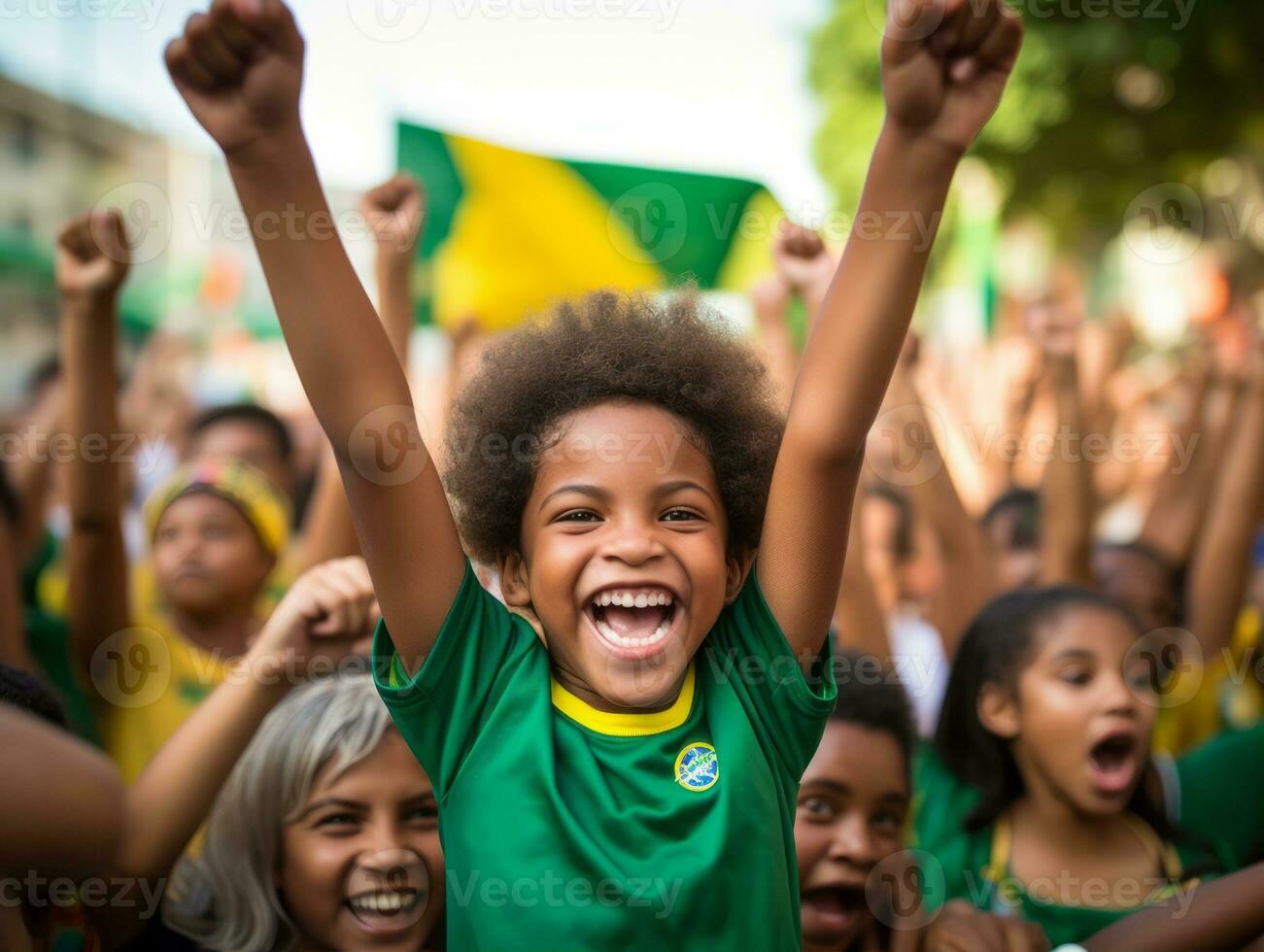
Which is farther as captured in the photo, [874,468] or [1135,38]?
[1135,38]

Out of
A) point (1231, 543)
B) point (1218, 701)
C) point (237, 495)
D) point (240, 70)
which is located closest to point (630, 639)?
point (240, 70)

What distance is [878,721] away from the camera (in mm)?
2877

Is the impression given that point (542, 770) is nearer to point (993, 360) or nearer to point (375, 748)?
point (375, 748)

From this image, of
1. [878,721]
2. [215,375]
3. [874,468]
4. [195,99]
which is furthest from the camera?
[215,375]

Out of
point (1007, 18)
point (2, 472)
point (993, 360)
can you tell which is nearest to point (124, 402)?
point (2, 472)

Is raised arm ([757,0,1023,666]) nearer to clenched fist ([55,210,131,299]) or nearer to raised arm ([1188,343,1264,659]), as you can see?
clenched fist ([55,210,131,299])

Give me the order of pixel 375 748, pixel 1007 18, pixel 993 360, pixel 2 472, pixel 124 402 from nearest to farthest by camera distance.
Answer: pixel 1007 18 < pixel 375 748 < pixel 2 472 < pixel 124 402 < pixel 993 360

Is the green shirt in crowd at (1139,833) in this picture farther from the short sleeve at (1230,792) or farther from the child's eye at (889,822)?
the child's eye at (889,822)

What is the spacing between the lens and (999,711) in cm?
305

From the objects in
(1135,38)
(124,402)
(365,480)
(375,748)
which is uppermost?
(1135,38)

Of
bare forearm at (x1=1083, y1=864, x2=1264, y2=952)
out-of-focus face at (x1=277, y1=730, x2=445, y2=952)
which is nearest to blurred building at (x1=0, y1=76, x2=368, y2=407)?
out-of-focus face at (x1=277, y1=730, x2=445, y2=952)

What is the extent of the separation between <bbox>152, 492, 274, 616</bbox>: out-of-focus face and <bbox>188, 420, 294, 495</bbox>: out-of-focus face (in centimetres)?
104

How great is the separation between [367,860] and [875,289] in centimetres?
144

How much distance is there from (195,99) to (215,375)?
12511mm
